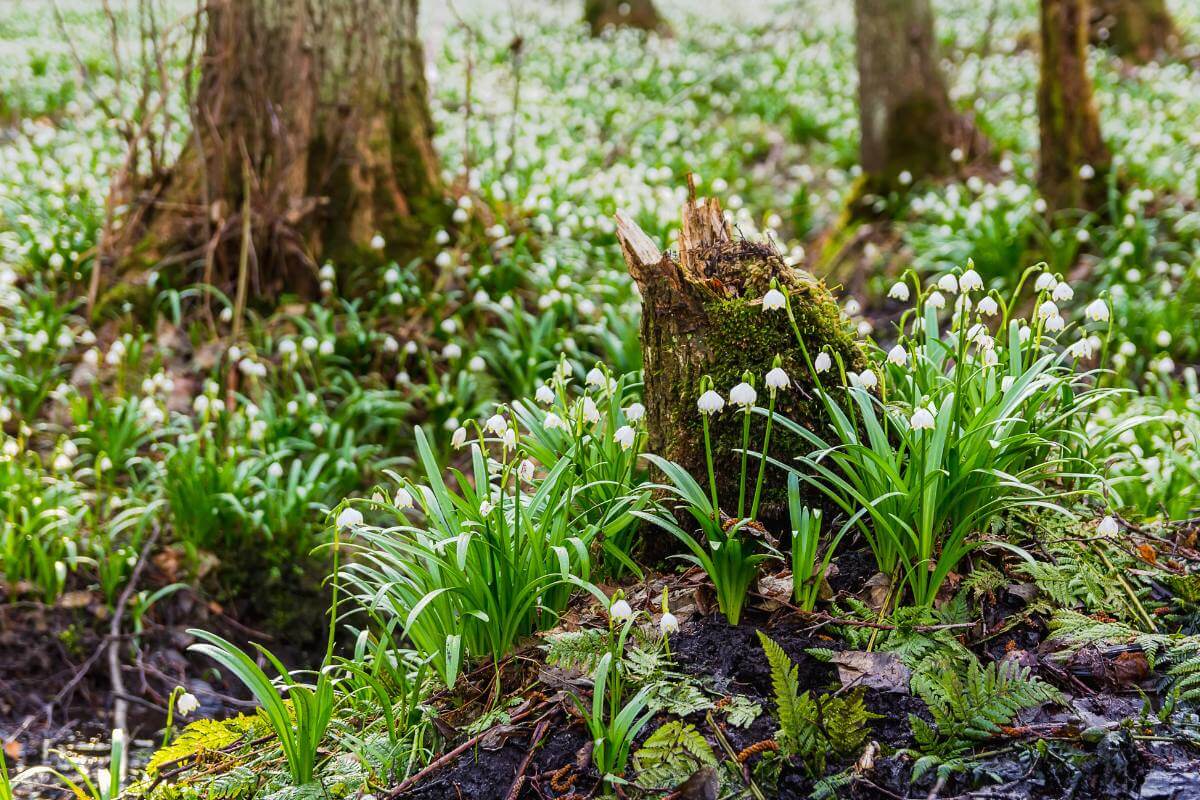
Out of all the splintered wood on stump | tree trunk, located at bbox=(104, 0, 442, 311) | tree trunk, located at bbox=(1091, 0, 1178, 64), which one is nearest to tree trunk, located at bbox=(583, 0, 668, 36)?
tree trunk, located at bbox=(1091, 0, 1178, 64)

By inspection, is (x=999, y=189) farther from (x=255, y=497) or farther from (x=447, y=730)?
(x=447, y=730)

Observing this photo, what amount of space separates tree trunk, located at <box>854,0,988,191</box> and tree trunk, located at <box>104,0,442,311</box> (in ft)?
12.3

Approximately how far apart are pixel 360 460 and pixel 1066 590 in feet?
11.1

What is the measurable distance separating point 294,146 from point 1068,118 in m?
5.02

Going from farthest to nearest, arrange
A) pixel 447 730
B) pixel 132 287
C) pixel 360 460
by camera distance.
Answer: pixel 132 287, pixel 360 460, pixel 447 730

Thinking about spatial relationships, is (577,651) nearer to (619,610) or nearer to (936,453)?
(619,610)

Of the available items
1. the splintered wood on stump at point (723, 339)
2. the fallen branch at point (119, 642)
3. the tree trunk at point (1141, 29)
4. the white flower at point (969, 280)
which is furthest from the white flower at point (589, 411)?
the tree trunk at point (1141, 29)

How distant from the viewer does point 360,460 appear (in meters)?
4.89

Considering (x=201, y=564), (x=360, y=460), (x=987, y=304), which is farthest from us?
(x=360, y=460)

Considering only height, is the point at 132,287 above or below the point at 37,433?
above

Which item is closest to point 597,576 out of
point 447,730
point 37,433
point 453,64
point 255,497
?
point 447,730

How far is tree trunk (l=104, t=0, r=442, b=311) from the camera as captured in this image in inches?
223

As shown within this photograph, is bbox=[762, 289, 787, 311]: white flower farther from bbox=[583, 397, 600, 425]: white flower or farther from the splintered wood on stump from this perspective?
bbox=[583, 397, 600, 425]: white flower

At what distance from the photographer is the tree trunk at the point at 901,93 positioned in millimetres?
7656
